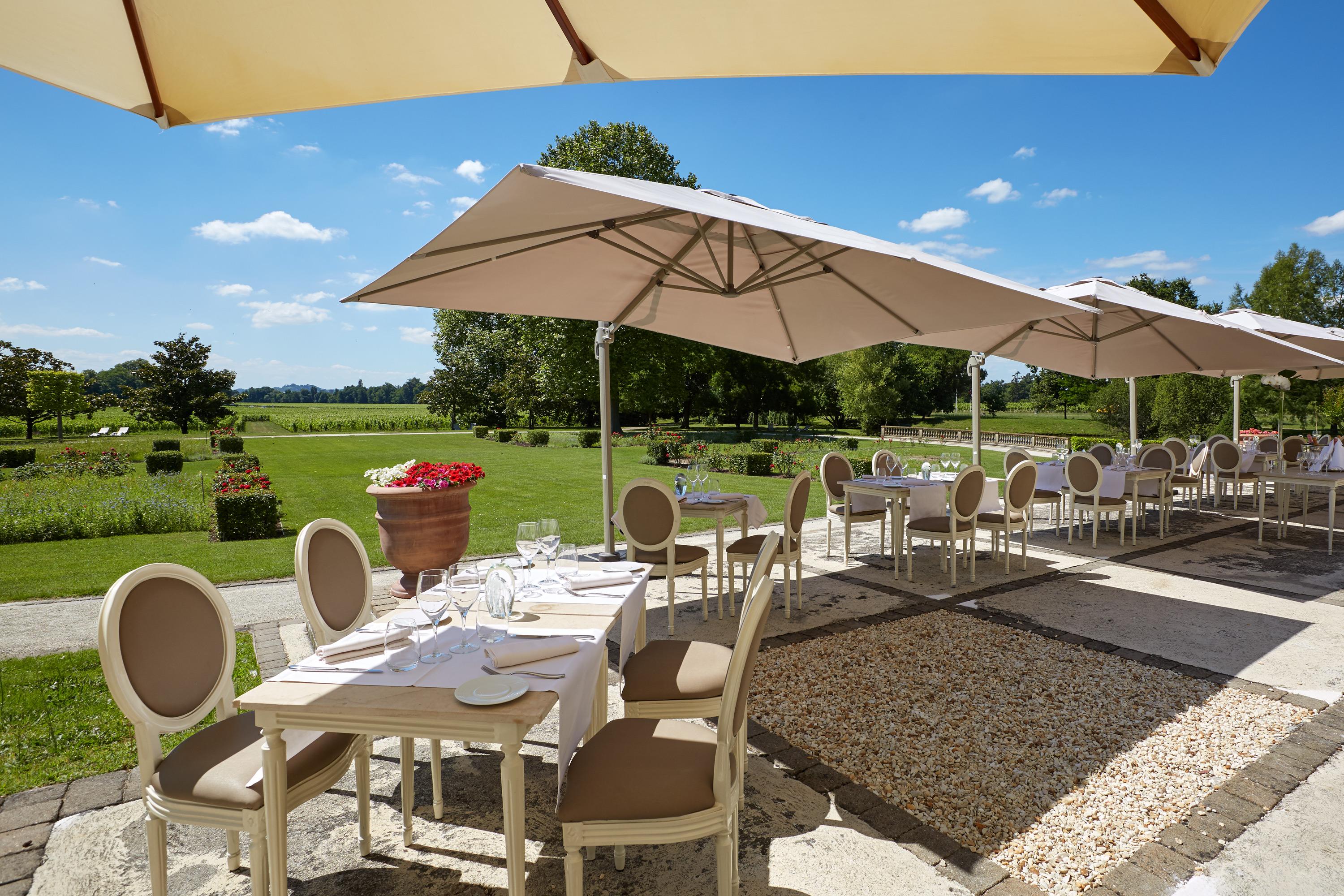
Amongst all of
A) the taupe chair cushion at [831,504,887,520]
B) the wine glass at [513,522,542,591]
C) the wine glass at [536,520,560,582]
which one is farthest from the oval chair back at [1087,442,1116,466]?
the wine glass at [513,522,542,591]

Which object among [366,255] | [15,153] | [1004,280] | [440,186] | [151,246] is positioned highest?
[366,255]

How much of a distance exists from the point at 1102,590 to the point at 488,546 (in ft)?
22.6

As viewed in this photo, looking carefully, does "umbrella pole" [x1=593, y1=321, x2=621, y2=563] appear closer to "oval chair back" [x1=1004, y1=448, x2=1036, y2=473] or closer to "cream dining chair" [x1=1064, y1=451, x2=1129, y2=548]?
"oval chair back" [x1=1004, y1=448, x2=1036, y2=473]

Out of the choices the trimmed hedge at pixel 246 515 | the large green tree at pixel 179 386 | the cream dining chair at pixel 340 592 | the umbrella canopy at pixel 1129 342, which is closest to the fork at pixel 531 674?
the cream dining chair at pixel 340 592

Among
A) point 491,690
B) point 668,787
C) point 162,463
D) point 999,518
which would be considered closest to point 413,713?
point 491,690

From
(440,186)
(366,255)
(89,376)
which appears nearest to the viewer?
(440,186)

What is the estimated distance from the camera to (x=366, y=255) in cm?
3919

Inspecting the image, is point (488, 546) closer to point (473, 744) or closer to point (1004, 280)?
point (473, 744)

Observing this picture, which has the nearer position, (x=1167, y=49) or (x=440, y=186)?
(x=1167, y=49)

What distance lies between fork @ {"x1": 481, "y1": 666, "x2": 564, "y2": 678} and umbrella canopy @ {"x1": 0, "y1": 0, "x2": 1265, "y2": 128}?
1841 mm

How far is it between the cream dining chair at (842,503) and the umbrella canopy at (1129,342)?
1747 mm

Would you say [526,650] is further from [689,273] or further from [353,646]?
[689,273]

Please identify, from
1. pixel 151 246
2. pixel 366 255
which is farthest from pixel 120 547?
pixel 366 255

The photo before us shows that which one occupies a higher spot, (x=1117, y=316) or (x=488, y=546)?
(x=1117, y=316)
